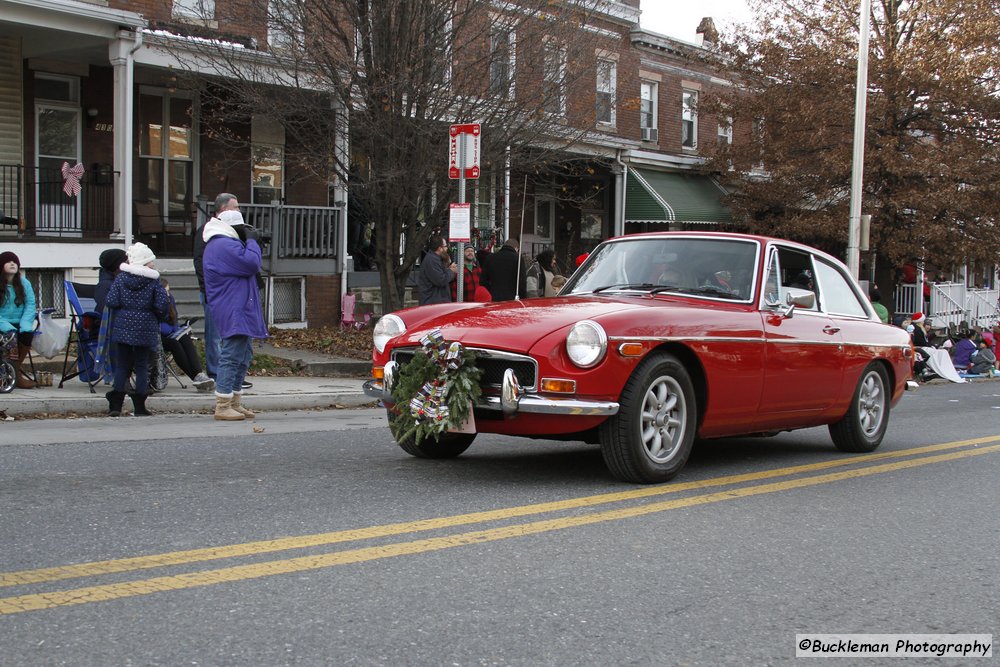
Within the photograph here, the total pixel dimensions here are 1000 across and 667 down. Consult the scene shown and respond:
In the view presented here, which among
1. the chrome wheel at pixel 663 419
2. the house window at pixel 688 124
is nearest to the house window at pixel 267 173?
the house window at pixel 688 124

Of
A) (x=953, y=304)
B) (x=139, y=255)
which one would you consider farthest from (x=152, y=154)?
(x=953, y=304)

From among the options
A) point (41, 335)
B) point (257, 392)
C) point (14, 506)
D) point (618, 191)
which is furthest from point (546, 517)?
point (618, 191)

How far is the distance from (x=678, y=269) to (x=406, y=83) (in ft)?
25.5

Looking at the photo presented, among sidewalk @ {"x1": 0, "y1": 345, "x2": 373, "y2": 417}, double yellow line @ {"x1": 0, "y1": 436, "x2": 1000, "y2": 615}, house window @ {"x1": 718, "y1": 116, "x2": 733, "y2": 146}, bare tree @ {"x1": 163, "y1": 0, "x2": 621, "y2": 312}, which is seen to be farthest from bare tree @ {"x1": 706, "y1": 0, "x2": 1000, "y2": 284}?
double yellow line @ {"x1": 0, "y1": 436, "x2": 1000, "y2": 615}

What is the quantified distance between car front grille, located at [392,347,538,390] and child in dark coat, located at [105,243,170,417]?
4.65 metres

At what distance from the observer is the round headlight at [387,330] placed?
717 centimetres

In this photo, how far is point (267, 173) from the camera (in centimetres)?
2073

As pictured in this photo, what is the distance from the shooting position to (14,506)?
551cm

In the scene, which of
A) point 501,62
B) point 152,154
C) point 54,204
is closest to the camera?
point 501,62

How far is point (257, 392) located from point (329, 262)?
8079 millimetres

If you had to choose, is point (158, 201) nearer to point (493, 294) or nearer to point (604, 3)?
point (493, 294)

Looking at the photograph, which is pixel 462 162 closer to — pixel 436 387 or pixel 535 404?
pixel 436 387

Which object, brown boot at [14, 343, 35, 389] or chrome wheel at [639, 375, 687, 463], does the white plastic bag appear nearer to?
brown boot at [14, 343, 35, 389]

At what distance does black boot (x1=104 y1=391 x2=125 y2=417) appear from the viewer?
32.8 ft
